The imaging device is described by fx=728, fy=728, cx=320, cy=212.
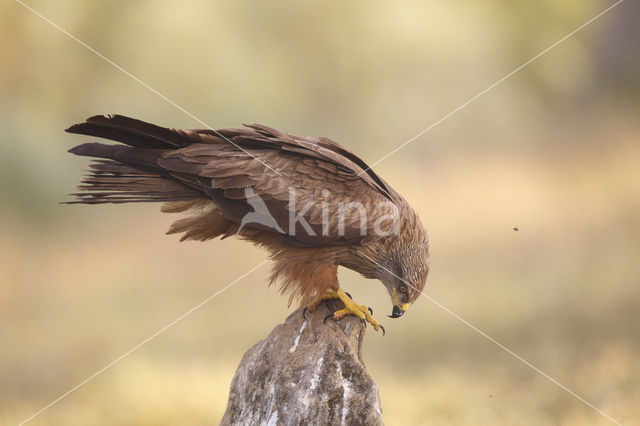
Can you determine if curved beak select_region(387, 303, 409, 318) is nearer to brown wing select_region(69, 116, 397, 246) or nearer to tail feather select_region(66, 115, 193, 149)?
brown wing select_region(69, 116, 397, 246)

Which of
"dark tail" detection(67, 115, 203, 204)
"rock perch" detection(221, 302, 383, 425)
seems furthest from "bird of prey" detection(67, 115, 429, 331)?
"rock perch" detection(221, 302, 383, 425)

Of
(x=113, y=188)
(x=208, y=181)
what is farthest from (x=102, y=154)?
(x=208, y=181)

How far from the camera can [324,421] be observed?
12.7ft

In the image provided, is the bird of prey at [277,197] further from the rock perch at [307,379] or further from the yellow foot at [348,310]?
the rock perch at [307,379]

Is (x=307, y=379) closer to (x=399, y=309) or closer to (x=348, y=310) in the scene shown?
(x=348, y=310)

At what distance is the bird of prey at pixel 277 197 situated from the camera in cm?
374

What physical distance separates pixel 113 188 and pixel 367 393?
5.66 feet

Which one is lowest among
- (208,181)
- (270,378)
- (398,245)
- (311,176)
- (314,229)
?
(270,378)

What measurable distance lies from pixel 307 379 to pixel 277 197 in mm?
1007

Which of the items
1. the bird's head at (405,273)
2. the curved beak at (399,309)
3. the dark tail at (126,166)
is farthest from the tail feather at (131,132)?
the curved beak at (399,309)

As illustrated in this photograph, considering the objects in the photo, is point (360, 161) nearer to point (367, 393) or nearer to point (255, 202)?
point (255, 202)

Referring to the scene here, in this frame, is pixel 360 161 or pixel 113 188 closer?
pixel 113 188

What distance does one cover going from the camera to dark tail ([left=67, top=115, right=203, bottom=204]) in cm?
372

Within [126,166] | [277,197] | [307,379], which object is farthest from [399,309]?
[126,166]
